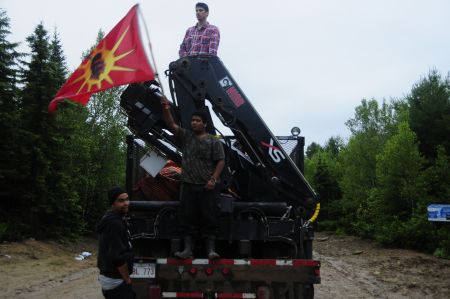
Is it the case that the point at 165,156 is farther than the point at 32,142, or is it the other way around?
the point at 32,142

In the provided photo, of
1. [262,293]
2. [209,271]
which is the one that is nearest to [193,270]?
[209,271]

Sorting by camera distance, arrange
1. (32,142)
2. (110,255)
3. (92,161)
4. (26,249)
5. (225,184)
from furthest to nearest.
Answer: (92,161) → (32,142) → (26,249) → (225,184) → (110,255)

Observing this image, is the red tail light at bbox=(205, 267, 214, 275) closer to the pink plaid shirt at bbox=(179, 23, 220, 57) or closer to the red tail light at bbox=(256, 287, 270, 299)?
the red tail light at bbox=(256, 287, 270, 299)

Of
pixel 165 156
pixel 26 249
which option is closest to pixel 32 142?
pixel 26 249

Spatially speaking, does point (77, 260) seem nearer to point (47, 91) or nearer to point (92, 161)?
point (47, 91)

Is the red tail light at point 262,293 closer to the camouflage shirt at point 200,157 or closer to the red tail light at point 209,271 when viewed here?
the red tail light at point 209,271

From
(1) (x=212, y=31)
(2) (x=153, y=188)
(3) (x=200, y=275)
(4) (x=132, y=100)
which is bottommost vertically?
(3) (x=200, y=275)

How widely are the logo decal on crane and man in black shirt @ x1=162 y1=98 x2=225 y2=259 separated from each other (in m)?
0.79

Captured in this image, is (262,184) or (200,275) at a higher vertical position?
(262,184)

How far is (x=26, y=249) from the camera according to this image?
52.3ft

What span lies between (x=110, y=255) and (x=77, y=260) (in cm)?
1294

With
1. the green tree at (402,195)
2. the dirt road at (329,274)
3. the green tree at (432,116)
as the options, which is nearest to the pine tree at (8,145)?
the dirt road at (329,274)

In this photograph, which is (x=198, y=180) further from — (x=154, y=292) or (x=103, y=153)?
(x=103, y=153)

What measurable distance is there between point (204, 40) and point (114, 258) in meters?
3.19
